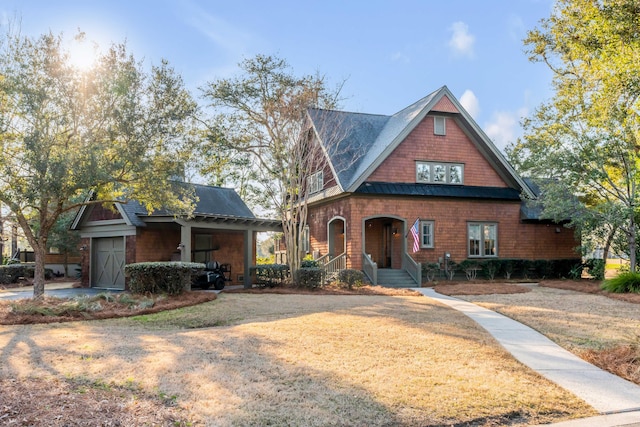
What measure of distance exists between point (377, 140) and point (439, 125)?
9.83 feet

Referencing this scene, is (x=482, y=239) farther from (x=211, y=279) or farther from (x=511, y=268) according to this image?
(x=211, y=279)

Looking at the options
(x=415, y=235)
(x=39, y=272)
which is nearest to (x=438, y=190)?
(x=415, y=235)

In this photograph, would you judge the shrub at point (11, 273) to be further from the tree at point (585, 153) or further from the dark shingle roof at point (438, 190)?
the tree at point (585, 153)

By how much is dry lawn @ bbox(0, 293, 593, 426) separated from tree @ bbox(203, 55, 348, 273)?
407 inches

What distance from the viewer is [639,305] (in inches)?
538

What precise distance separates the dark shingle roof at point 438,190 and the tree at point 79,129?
877 centimetres

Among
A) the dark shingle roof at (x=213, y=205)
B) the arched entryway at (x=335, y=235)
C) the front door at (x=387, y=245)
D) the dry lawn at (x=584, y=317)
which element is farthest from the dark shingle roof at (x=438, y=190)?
the dark shingle roof at (x=213, y=205)

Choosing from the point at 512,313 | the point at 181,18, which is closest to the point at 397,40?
the point at 181,18

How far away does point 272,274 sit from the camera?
19.4m

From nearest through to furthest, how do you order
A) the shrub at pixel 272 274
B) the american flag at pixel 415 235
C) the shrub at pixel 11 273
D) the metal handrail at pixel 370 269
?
the shrub at pixel 272 274
the metal handrail at pixel 370 269
the american flag at pixel 415 235
the shrub at pixel 11 273

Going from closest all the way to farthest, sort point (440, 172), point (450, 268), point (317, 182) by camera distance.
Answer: point (450, 268), point (440, 172), point (317, 182)

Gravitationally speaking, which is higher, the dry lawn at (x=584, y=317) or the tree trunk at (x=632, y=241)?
the tree trunk at (x=632, y=241)

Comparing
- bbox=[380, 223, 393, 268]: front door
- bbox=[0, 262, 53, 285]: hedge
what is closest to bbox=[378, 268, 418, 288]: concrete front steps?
bbox=[380, 223, 393, 268]: front door

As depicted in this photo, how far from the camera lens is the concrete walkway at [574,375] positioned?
5.35 m
